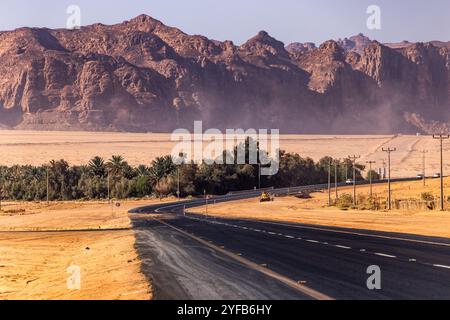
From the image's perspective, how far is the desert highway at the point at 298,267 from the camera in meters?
16.4

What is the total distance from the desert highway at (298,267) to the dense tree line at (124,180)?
87.4 metres

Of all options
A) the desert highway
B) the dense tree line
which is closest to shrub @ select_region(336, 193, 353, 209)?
the dense tree line

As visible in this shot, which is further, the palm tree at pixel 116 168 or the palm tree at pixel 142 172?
the palm tree at pixel 116 168

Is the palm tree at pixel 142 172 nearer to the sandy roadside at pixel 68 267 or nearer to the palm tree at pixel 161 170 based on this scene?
the palm tree at pixel 161 170

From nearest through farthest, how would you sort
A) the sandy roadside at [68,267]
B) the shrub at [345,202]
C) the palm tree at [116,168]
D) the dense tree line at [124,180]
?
the sandy roadside at [68,267], the shrub at [345,202], the dense tree line at [124,180], the palm tree at [116,168]

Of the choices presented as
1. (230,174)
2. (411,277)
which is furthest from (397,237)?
(230,174)

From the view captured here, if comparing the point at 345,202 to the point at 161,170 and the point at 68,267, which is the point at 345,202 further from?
the point at 68,267

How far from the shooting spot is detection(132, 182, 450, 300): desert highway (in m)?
16.4

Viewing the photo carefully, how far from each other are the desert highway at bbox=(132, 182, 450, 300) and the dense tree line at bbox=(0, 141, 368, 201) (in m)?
87.4

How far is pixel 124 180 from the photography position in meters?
126

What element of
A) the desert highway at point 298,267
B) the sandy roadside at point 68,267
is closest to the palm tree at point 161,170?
the sandy roadside at point 68,267
